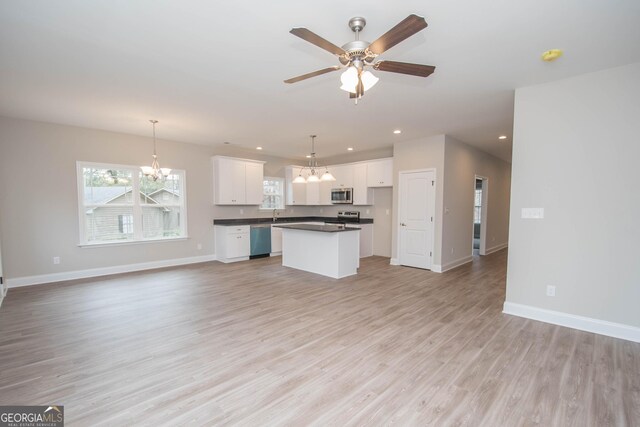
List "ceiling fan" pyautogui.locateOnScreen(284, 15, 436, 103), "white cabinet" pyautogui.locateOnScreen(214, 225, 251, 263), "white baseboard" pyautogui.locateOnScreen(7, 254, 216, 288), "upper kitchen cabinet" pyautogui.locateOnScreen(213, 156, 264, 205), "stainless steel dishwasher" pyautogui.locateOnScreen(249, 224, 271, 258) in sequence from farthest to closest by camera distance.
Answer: "stainless steel dishwasher" pyautogui.locateOnScreen(249, 224, 271, 258) < "upper kitchen cabinet" pyautogui.locateOnScreen(213, 156, 264, 205) < "white cabinet" pyautogui.locateOnScreen(214, 225, 251, 263) < "white baseboard" pyautogui.locateOnScreen(7, 254, 216, 288) < "ceiling fan" pyautogui.locateOnScreen(284, 15, 436, 103)

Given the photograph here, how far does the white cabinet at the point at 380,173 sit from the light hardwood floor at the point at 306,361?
3116mm

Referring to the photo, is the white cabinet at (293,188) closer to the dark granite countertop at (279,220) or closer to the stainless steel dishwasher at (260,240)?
the dark granite countertop at (279,220)

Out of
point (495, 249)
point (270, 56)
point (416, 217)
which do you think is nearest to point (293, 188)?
point (416, 217)

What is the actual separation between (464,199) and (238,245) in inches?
206

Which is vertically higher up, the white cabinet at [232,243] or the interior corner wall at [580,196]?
the interior corner wall at [580,196]

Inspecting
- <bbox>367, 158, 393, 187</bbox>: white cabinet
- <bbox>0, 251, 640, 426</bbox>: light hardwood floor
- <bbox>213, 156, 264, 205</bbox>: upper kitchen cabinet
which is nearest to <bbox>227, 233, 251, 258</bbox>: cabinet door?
<bbox>213, 156, 264, 205</bbox>: upper kitchen cabinet

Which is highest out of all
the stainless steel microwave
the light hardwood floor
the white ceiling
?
the white ceiling

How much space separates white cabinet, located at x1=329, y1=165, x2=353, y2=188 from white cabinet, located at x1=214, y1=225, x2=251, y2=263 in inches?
107

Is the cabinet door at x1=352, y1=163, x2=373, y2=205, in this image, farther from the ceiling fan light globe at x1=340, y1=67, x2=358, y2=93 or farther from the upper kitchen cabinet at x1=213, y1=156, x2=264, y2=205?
the ceiling fan light globe at x1=340, y1=67, x2=358, y2=93

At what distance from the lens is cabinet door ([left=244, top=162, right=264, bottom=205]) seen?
7.00 meters

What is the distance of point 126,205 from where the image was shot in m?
5.53

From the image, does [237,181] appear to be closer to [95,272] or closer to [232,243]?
[232,243]

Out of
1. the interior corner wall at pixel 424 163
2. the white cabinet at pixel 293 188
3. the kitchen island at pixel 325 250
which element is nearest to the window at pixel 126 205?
the kitchen island at pixel 325 250

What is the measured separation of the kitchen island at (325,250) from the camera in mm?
5023
